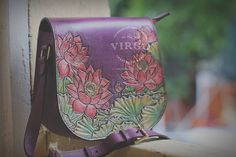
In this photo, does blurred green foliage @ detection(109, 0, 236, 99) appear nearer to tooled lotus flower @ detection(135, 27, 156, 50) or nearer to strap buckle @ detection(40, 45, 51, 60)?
tooled lotus flower @ detection(135, 27, 156, 50)

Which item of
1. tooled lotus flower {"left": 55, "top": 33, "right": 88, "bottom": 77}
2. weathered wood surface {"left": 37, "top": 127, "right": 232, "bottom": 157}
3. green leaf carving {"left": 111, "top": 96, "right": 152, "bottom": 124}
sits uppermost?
tooled lotus flower {"left": 55, "top": 33, "right": 88, "bottom": 77}

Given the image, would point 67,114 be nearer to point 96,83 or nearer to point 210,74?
point 96,83

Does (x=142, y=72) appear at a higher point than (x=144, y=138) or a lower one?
higher

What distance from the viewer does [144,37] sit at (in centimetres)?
84

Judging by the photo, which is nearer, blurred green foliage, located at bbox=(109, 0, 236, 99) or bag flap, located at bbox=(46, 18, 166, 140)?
blurred green foliage, located at bbox=(109, 0, 236, 99)

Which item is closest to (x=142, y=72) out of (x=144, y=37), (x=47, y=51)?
(x=144, y=37)

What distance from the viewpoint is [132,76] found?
32.6 inches

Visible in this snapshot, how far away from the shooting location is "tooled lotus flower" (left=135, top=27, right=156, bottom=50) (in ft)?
2.75

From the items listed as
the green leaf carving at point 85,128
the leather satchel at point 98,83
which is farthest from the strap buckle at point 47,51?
the green leaf carving at point 85,128

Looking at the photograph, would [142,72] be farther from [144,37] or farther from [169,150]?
[169,150]

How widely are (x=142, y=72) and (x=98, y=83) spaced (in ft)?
0.28

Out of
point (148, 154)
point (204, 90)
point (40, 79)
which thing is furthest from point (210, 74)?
point (40, 79)

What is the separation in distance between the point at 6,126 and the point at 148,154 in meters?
0.30

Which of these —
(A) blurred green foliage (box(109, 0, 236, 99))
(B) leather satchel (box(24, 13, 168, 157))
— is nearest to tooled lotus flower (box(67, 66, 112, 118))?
(B) leather satchel (box(24, 13, 168, 157))
